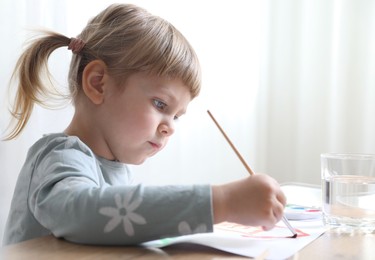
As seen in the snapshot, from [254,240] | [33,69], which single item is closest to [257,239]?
[254,240]

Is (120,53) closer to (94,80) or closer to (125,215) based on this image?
(94,80)

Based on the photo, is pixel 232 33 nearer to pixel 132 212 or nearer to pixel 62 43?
pixel 62 43

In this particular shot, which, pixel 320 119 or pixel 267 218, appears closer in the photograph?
pixel 267 218

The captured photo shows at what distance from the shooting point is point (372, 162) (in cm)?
69

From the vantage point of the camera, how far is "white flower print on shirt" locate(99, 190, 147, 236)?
0.50 metres

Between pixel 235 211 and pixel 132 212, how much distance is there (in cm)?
10

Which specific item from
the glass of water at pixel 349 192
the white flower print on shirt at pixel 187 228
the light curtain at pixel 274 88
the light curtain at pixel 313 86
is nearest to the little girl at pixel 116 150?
the white flower print on shirt at pixel 187 228

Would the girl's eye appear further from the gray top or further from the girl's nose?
the gray top

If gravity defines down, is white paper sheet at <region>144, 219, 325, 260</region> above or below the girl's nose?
below

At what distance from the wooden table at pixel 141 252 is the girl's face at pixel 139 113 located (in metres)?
0.25

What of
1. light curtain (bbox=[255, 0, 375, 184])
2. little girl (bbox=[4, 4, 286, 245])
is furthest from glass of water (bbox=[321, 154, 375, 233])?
light curtain (bbox=[255, 0, 375, 184])

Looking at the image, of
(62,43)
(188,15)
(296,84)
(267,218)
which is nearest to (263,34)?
(296,84)

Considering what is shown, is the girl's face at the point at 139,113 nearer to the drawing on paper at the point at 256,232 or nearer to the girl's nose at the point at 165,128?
the girl's nose at the point at 165,128

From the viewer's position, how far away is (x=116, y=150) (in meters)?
0.79
